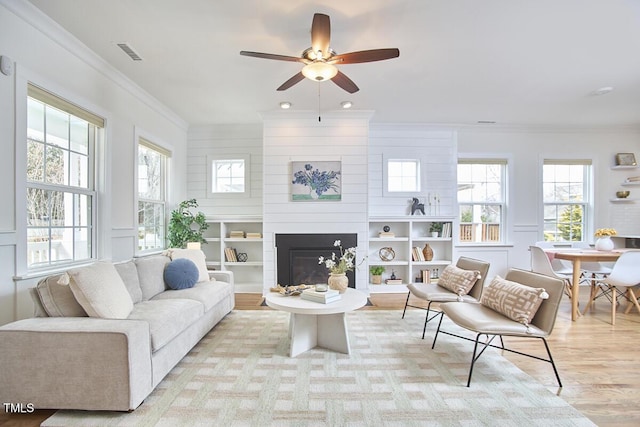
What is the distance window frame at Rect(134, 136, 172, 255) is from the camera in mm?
3844

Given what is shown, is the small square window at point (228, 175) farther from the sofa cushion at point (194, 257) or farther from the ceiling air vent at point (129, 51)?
the ceiling air vent at point (129, 51)

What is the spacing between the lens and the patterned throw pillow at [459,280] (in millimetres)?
3045

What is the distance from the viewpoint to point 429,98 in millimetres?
4152

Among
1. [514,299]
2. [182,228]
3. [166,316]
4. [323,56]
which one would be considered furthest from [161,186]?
[514,299]

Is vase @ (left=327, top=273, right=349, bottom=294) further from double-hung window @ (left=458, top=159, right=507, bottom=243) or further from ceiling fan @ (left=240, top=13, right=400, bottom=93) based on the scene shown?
double-hung window @ (left=458, top=159, right=507, bottom=243)

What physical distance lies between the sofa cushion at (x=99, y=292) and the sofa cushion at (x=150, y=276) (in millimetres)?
599

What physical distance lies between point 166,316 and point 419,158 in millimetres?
4405

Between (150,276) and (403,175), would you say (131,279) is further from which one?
(403,175)

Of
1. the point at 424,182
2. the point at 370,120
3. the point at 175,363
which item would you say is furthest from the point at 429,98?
the point at 175,363

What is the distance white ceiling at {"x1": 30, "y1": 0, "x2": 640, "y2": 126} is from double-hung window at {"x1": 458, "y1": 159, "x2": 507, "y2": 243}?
1124 mm

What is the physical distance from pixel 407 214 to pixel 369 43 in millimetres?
3039

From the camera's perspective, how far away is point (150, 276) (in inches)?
120

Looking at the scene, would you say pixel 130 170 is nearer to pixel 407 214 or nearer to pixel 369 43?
pixel 369 43

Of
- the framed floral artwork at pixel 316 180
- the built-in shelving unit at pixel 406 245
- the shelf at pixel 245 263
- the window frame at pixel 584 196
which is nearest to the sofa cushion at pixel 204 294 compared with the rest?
the shelf at pixel 245 263
